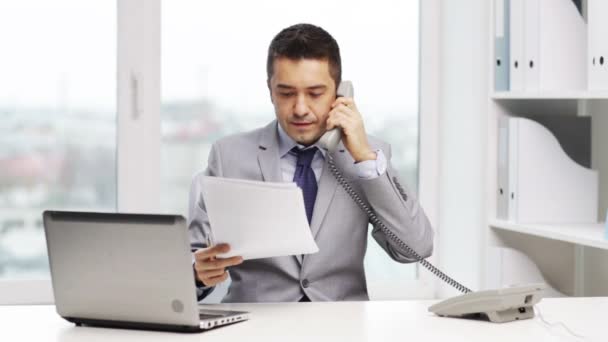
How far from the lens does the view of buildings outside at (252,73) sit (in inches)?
136

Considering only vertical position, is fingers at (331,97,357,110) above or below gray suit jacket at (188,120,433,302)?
above

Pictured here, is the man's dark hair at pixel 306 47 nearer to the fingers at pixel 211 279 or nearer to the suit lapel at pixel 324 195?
the suit lapel at pixel 324 195

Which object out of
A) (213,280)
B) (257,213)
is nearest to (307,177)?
(213,280)

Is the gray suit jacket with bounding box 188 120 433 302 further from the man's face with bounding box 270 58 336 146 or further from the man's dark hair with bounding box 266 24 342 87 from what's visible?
the man's dark hair with bounding box 266 24 342 87

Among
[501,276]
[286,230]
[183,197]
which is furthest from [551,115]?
[286,230]

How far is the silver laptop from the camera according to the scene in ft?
5.52

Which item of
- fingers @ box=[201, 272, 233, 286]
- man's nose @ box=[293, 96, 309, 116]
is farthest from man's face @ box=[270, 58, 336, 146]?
fingers @ box=[201, 272, 233, 286]

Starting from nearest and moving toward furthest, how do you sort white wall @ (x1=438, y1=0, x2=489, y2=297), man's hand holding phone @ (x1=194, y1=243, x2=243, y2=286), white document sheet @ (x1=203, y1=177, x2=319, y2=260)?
white document sheet @ (x1=203, y1=177, x2=319, y2=260)
man's hand holding phone @ (x1=194, y1=243, x2=243, y2=286)
white wall @ (x1=438, y1=0, x2=489, y2=297)

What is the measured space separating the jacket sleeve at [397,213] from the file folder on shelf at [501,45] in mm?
836

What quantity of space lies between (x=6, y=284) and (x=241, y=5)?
126cm

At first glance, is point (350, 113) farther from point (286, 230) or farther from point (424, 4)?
point (424, 4)

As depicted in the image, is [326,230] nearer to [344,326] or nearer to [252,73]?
[344,326]

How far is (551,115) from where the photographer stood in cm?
310

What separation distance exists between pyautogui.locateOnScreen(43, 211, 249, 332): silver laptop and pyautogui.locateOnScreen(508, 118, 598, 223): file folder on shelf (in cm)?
140
